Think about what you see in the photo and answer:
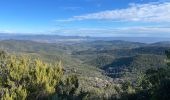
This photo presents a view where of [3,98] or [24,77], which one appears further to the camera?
[24,77]

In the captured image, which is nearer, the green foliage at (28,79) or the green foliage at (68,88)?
the green foliage at (28,79)

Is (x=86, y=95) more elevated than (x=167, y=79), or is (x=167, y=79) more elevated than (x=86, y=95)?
(x=167, y=79)

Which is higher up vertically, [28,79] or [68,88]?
[28,79]

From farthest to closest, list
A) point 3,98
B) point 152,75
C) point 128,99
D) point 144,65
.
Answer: point 144,65
point 128,99
point 3,98
point 152,75

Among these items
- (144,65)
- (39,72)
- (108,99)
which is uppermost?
(39,72)

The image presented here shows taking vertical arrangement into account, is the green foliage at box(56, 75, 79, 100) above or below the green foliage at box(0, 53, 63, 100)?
below

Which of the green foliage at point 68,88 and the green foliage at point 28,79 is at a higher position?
the green foliage at point 28,79

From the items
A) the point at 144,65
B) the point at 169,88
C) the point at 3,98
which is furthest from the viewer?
the point at 144,65

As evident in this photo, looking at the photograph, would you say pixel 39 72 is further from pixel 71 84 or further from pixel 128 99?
pixel 128 99

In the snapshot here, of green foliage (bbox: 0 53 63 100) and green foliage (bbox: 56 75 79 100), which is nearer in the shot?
green foliage (bbox: 0 53 63 100)

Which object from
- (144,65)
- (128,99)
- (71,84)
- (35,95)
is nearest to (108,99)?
(128,99)

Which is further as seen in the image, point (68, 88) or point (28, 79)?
point (68, 88)
